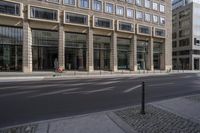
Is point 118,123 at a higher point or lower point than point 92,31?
lower

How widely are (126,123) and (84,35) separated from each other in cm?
3749

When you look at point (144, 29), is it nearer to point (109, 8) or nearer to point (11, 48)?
point (109, 8)

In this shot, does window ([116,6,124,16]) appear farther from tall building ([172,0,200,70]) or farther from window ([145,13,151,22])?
tall building ([172,0,200,70])

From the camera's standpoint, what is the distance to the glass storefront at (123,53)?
47094 millimetres

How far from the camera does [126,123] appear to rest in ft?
20.2

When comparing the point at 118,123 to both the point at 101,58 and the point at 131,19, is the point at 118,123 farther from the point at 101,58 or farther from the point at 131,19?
the point at 131,19

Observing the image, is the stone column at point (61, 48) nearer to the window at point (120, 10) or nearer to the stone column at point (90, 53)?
the stone column at point (90, 53)

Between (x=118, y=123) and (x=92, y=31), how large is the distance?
123ft

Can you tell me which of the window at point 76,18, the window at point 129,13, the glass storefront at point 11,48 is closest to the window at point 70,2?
the window at point 76,18

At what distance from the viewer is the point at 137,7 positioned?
49.5 m

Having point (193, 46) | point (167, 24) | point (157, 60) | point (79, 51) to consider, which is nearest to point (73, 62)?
point (79, 51)

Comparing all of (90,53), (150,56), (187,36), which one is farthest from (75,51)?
(187,36)

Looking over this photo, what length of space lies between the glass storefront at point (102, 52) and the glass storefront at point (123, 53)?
8.95 feet

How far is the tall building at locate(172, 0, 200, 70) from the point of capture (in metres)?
70.2
